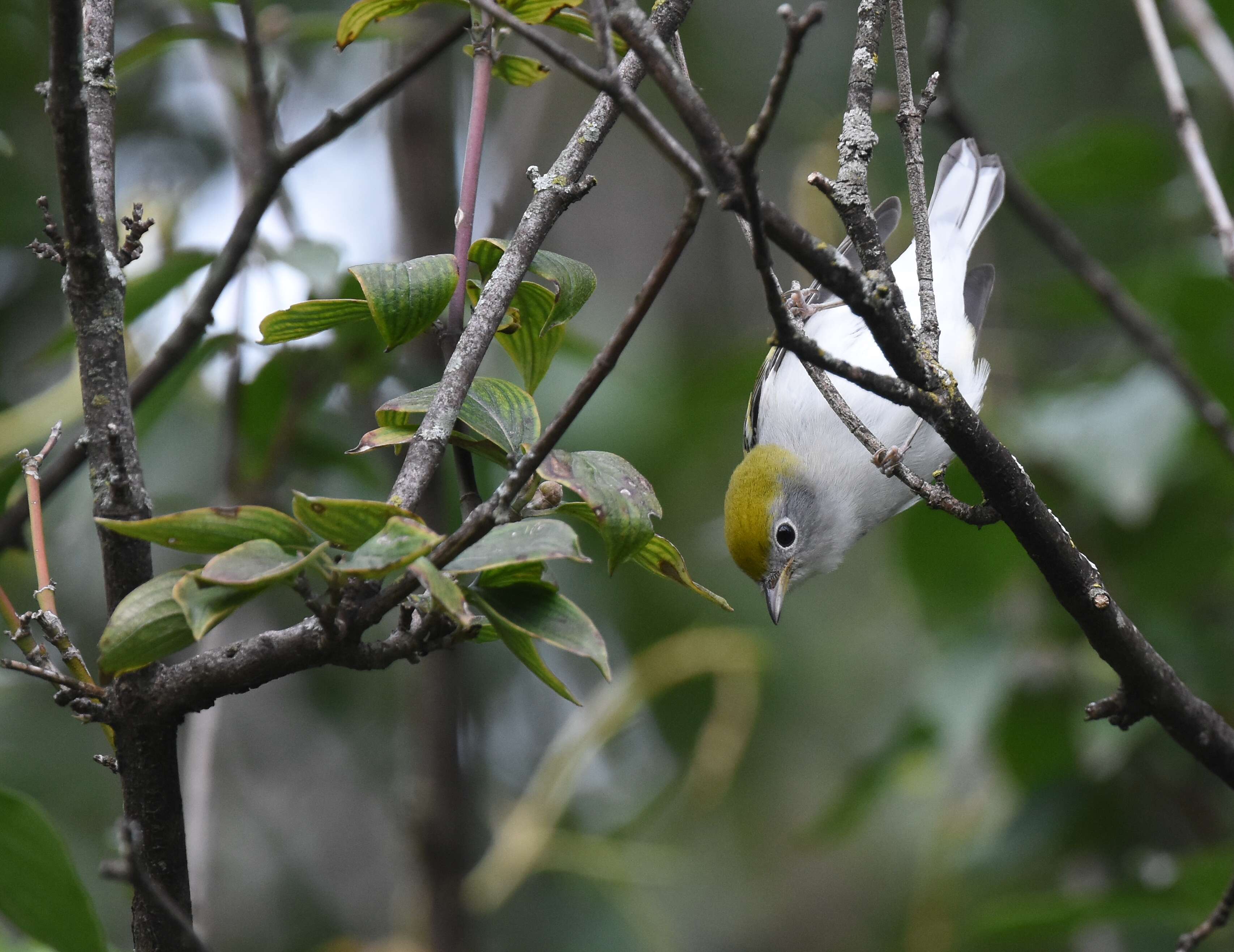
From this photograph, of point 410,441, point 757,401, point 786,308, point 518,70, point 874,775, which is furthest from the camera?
point 757,401

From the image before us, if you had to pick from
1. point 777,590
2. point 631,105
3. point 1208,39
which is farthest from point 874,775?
point 631,105

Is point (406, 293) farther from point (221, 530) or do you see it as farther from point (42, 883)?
point (42, 883)

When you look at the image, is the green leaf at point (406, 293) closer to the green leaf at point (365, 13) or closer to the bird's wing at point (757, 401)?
the green leaf at point (365, 13)

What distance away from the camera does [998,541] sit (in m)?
3.17

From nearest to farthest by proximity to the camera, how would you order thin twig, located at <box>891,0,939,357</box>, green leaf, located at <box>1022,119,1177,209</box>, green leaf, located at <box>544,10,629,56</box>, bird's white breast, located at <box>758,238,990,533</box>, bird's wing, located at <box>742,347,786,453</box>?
thin twig, located at <box>891,0,939,357</box>
green leaf, located at <box>544,10,629,56</box>
bird's white breast, located at <box>758,238,990,533</box>
green leaf, located at <box>1022,119,1177,209</box>
bird's wing, located at <box>742,347,786,453</box>

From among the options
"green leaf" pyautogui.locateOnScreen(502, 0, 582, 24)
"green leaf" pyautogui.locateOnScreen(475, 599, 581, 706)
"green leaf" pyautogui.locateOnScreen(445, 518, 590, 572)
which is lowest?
"green leaf" pyautogui.locateOnScreen(475, 599, 581, 706)

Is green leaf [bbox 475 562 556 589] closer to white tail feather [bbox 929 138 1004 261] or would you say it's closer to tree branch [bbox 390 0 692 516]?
tree branch [bbox 390 0 692 516]

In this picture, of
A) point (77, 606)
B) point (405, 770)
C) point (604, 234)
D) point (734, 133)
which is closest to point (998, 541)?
point (405, 770)

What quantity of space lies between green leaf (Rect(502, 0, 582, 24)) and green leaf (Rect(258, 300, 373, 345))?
539mm

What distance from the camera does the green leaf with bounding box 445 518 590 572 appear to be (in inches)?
43.9

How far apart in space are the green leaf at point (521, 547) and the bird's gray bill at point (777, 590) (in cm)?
248

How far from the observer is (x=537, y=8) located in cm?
163

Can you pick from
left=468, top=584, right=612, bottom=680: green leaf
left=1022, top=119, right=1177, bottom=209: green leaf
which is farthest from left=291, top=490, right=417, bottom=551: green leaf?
left=1022, top=119, right=1177, bottom=209: green leaf

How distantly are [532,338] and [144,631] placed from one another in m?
0.71
